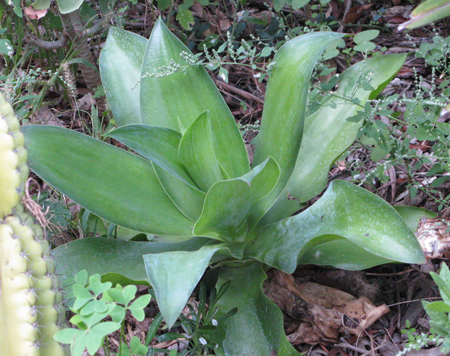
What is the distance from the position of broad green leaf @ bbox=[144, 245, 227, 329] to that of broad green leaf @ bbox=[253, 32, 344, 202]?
0.37 meters

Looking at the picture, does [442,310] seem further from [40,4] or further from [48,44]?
[48,44]

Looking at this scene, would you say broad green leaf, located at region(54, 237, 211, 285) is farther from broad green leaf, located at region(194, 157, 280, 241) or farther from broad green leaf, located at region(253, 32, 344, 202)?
broad green leaf, located at region(253, 32, 344, 202)

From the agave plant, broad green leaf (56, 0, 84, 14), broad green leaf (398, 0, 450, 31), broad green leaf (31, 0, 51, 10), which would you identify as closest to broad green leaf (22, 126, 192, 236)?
the agave plant

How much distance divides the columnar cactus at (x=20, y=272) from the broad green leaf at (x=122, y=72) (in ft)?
1.90

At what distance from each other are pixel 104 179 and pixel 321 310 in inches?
30.7

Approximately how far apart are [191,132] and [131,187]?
1.08 ft

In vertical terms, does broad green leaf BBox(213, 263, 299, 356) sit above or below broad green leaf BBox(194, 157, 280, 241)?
below

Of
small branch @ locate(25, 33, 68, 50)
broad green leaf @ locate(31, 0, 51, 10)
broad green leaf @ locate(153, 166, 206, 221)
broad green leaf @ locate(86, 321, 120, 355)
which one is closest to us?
broad green leaf @ locate(86, 321, 120, 355)

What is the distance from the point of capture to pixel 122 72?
1624 millimetres

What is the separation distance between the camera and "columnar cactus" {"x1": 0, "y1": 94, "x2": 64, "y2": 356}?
910 mm

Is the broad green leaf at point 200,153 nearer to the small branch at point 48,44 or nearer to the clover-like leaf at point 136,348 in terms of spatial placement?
the clover-like leaf at point 136,348

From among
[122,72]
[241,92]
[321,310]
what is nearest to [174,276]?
[321,310]

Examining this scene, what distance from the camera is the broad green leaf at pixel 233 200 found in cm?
113

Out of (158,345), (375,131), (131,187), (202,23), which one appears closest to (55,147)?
(131,187)
